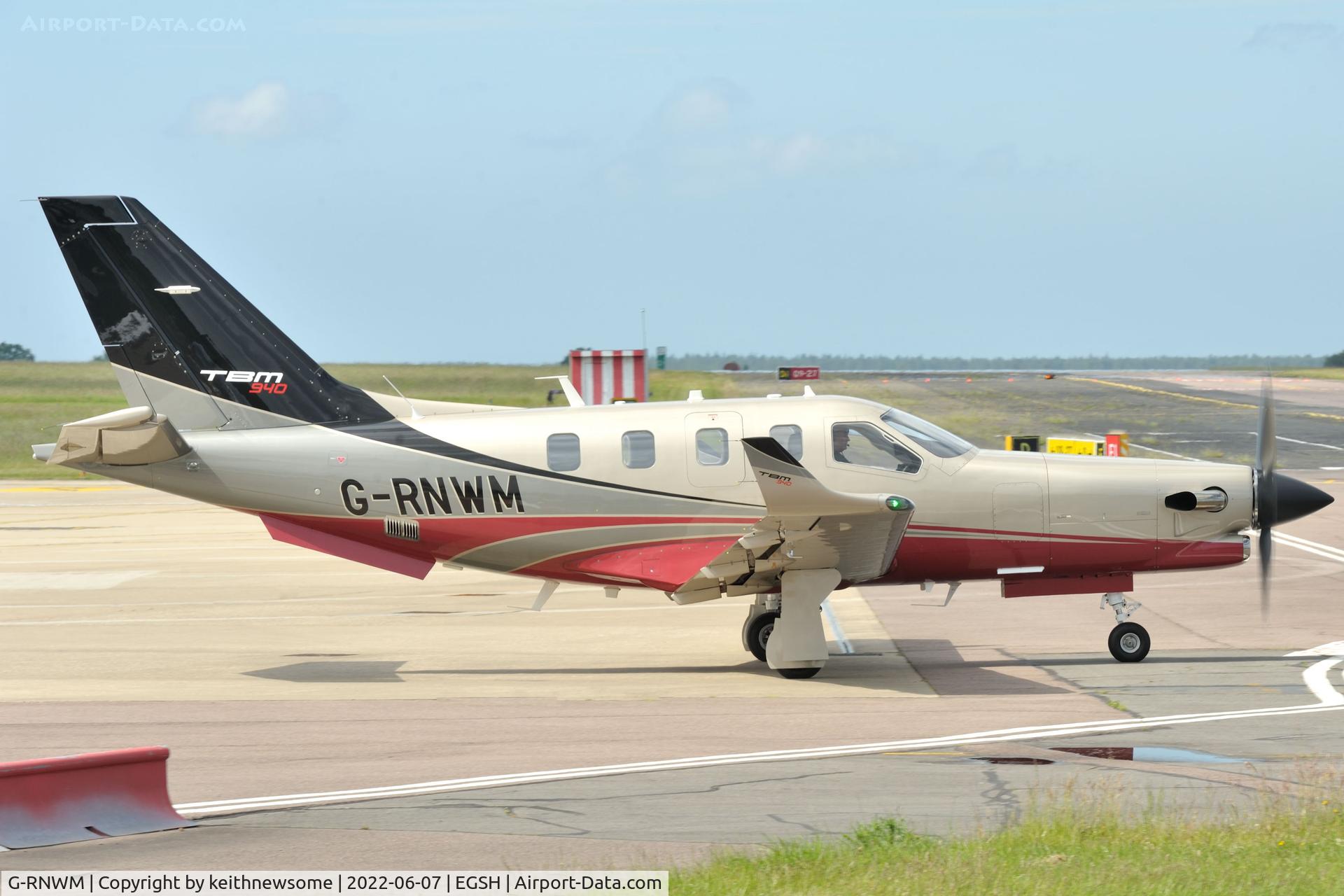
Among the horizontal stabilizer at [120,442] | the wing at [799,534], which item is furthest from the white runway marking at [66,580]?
the wing at [799,534]

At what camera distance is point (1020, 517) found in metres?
14.8

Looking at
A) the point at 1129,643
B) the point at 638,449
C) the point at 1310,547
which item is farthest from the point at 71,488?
the point at 1129,643

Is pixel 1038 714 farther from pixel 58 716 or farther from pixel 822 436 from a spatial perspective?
pixel 58 716

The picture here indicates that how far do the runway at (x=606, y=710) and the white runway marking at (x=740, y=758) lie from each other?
4 cm

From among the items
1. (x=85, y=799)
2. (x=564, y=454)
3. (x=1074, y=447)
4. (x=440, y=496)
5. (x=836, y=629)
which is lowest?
(x=836, y=629)

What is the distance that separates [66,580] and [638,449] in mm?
12042

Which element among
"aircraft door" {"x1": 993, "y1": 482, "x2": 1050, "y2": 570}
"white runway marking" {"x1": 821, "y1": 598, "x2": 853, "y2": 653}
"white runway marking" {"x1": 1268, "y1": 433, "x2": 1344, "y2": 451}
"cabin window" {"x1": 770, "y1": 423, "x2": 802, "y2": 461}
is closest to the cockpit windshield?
"aircraft door" {"x1": 993, "y1": 482, "x2": 1050, "y2": 570}

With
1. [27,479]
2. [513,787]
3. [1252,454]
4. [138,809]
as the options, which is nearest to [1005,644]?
[513,787]

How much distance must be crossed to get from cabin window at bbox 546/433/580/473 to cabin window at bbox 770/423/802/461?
7.02 ft

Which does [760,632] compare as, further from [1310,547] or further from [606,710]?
[1310,547]

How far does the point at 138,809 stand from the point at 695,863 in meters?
3.58

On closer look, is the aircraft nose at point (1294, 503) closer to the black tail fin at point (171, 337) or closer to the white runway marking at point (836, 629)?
the white runway marking at point (836, 629)

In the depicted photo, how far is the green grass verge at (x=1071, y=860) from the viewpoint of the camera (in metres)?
6.85

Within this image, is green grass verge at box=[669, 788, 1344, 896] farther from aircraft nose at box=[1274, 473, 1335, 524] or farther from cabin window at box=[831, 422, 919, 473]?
aircraft nose at box=[1274, 473, 1335, 524]
